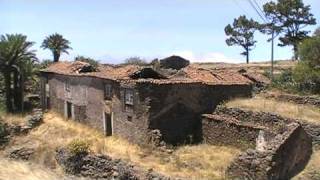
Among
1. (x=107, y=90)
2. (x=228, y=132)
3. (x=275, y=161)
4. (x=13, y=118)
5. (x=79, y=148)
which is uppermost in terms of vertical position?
(x=107, y=90)

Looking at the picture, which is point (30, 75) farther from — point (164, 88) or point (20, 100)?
point (164, 88)

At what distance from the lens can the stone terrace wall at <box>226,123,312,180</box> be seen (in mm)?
22219

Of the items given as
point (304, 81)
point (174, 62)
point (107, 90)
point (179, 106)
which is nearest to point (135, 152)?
point (179, 106)

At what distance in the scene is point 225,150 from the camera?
93.1 ft

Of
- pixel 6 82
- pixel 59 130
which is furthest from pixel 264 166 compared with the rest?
pixel 6 82

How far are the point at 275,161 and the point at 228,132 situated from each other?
6665 millimetres

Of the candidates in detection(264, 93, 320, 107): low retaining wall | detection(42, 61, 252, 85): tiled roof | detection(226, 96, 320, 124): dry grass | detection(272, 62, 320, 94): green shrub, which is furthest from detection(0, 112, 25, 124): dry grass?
detection(272, 62, 320, 94): green shrub

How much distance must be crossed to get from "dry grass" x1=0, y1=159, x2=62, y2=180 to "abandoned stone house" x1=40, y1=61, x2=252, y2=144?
17.7 feet

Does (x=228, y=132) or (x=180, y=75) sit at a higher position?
(x=180, y=75)

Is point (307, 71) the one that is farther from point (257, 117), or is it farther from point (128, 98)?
point (128, 98)

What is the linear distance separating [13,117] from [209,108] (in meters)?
16.2

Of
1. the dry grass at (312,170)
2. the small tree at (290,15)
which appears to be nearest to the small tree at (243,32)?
the small tree at (290,15)

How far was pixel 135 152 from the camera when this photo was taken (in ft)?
96.6

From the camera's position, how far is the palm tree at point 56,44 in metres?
61.8
